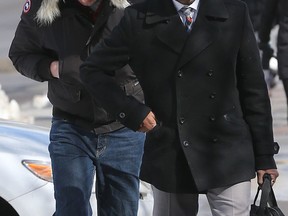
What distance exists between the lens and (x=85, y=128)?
15.0 ft

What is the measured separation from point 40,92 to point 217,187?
7.98m

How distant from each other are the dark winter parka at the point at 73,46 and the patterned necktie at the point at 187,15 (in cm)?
58

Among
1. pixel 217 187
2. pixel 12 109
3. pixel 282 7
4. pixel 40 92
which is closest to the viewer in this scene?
pixel 217 187

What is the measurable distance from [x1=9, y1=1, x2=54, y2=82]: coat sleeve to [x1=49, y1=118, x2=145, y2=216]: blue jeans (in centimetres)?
26

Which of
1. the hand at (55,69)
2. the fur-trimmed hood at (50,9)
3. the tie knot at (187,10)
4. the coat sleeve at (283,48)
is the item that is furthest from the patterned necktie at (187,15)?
the coat sleeve at (283,48)

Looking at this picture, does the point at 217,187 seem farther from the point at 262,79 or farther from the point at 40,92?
the point at 40,92

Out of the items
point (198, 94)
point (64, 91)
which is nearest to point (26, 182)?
point (64, 91)

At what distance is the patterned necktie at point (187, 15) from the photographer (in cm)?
402

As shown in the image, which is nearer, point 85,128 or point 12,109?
point 85,128

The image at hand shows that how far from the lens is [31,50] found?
473cm

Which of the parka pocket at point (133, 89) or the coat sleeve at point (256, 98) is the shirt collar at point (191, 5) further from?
the parka pocket at point (133, 89)

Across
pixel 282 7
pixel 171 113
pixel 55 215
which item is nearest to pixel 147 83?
pixel 171 113

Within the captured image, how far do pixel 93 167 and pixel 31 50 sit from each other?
0.65m

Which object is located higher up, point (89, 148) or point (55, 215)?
point (89, 148)
